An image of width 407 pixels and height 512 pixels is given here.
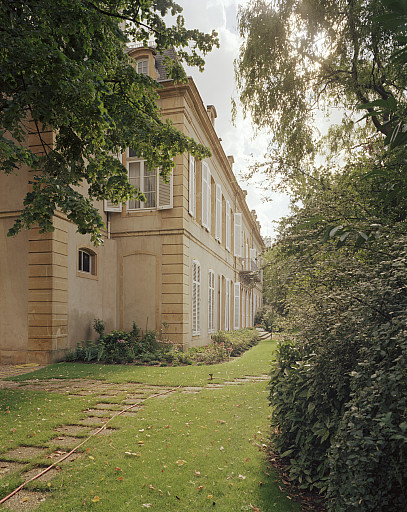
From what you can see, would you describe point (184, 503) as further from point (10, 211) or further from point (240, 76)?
point (10, 211)

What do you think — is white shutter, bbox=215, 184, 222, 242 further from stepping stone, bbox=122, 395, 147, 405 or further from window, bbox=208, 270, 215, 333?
stepping stone, bbox=122, 395, 147, 405

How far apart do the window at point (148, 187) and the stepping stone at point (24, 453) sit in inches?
359

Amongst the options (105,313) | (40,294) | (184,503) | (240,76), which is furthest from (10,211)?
(184,503)

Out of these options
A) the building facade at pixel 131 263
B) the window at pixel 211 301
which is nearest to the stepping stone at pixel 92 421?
the building facade at pixel 131 263

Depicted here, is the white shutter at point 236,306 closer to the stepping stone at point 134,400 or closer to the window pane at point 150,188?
the window pane at point 150,188

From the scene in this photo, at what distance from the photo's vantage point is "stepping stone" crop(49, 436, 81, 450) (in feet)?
14.1

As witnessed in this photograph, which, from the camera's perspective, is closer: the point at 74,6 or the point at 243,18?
the point at 74,6

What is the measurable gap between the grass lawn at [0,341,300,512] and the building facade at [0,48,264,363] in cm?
340

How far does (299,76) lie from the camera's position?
327 inches

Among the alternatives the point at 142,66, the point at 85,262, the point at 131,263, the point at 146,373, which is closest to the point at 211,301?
the point at 131,263

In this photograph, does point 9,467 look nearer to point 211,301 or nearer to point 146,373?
point 146,373

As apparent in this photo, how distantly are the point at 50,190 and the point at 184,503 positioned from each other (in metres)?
4.52

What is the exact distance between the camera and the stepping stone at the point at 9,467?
3.62 meters

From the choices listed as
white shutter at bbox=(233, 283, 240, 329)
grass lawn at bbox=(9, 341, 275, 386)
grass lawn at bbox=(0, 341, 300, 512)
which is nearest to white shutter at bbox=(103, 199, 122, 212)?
grass lawn at bbox=(9, 341, 275, 386)
